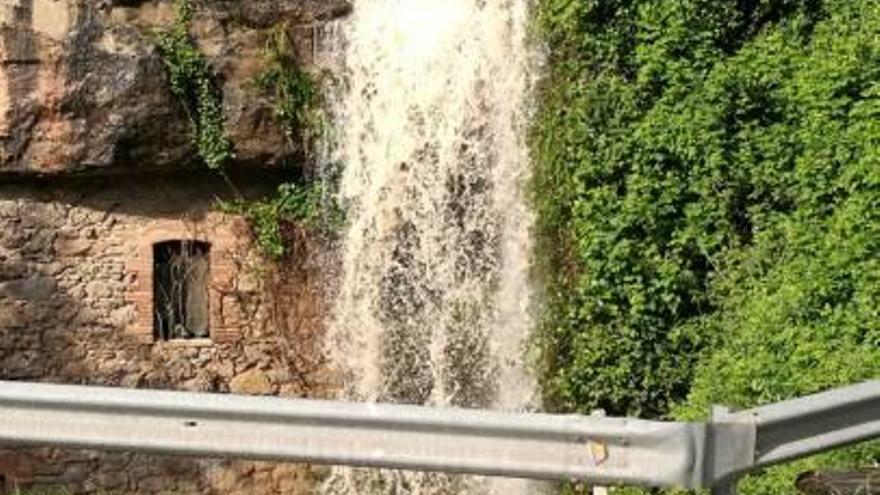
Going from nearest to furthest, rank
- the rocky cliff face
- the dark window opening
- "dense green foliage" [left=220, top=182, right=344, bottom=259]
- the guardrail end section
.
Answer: the guardrail end section → the rocky cliff face → "dense green foliage" [left=220, top=182, right=344, bottom=259] → the dark window opening

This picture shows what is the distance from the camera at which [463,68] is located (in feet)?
41.1

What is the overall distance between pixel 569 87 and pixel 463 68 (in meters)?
1.13

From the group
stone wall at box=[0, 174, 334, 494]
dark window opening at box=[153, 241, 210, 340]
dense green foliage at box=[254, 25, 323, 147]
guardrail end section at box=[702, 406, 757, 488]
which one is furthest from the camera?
dark window opening at box=[153, 241, 210, 340]

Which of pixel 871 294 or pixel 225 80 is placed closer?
pixel 871 294

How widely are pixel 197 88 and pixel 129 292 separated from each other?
1.94m

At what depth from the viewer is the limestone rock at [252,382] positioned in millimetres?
13516

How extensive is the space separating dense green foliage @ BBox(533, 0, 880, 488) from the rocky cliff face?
2.63 meters

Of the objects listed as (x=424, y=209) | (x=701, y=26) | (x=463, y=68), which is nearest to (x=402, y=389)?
(x=424, y=209)

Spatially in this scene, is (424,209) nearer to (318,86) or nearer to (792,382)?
(318,86)

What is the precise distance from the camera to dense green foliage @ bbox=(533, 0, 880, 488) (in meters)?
10.7

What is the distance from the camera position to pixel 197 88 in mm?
12961

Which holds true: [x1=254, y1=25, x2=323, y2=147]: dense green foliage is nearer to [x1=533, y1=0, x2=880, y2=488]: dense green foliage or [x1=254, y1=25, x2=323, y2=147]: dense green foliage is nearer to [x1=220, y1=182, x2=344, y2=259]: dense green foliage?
[x1=220, y1=182, x2=344, y2=259]: dense green foliage

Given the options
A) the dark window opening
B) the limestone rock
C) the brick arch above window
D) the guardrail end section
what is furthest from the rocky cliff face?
the guardrail end section

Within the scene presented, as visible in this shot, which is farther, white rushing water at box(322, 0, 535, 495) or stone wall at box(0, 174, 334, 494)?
stone wall at box(0, 174, 334, 494)
